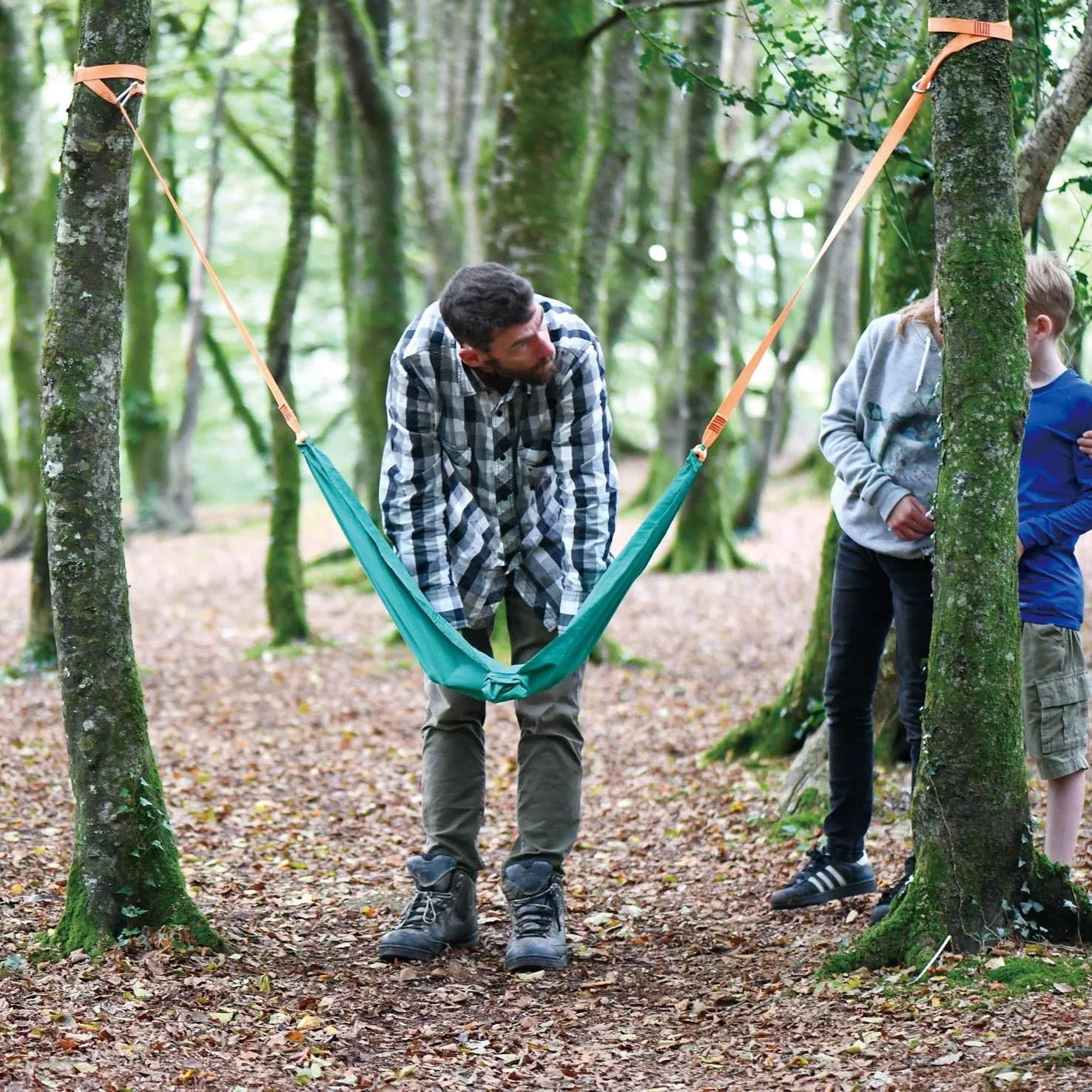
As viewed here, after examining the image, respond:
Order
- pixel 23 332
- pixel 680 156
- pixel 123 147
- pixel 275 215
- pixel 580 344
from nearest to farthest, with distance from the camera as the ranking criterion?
pixel 123 147 < pixel 580 344 < pixel 23 332 < pixel 680 156 < pixel 275 215

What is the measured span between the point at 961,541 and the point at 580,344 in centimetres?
111

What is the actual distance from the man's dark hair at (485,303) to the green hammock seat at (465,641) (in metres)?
0.52

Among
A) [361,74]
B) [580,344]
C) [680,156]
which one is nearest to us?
[580,344]

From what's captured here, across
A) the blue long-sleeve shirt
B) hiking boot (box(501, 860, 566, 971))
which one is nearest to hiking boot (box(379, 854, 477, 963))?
hiking boot (box(501, 860, 566, 971))

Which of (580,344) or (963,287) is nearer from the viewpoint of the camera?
(963,287)

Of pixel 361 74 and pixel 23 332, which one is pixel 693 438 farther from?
pixel 23 332

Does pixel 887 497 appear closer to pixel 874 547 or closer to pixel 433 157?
pixel 874 547

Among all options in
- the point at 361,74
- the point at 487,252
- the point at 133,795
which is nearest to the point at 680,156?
the point at 361,74

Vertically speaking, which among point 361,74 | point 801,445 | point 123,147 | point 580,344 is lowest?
point 801,445

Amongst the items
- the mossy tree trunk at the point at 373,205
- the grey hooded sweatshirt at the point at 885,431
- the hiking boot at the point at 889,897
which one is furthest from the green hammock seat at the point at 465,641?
the mossy tree trunk at the point at 373,205

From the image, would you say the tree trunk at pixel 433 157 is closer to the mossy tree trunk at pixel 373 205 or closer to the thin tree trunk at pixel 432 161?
the thin tree trunk at pixel 432 161

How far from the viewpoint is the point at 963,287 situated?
2.87 meters

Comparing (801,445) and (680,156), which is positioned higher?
(680,156)

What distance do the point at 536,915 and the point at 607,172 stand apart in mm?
7348
